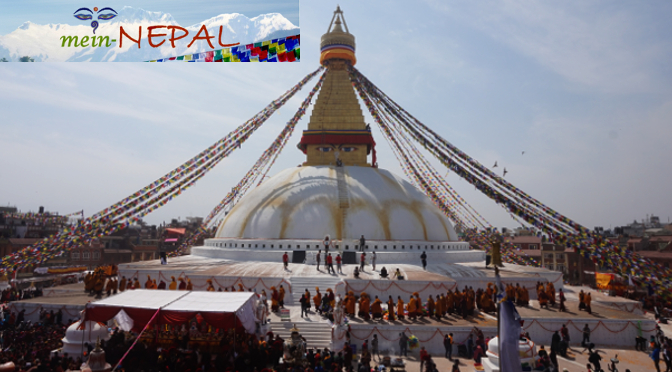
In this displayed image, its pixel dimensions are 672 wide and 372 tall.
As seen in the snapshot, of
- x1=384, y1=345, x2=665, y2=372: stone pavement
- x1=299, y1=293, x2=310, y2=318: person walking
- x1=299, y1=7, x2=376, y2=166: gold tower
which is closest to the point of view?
x1=384, y1=345, x2=665, y2=372: stone pavement

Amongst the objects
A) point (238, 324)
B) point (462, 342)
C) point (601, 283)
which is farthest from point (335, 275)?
point (601, 283)

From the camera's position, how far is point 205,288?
16328 mm

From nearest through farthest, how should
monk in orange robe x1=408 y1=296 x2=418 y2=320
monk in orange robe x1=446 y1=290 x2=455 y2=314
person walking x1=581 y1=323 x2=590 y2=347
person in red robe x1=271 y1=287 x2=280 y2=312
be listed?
person walking x1=581 y1=323 x2=590 y2=347 → monk in orange robe x1=408 y1=296 x2=418 y2=320 → monk in orange robe x1=446 y1=290 x2=455 y2=314 → person in red robe x1=271 y1=287 x2=280 y2=312

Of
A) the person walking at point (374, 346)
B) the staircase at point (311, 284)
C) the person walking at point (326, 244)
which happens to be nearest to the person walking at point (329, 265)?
the staircase at point (311, 284)

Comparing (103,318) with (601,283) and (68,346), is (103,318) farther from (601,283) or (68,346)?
(601,283)

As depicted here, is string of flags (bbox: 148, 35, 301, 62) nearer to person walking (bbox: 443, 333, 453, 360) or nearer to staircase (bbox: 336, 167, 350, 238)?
staircase (bbox: 336, 167, 350, 238)

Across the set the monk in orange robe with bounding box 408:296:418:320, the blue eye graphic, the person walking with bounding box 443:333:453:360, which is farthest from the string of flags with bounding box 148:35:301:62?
the person walking with bounding box 443:333:453:360

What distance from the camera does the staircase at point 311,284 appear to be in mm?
16089

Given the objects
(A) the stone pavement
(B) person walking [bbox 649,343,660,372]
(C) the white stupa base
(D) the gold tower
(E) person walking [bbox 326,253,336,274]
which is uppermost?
(D) the gold tower

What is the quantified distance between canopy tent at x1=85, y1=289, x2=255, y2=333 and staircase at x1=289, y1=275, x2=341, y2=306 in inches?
199

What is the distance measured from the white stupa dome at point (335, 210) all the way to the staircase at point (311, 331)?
25.5 feet

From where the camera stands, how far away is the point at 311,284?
16.5 meters

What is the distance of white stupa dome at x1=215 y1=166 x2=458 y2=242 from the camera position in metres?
21.1

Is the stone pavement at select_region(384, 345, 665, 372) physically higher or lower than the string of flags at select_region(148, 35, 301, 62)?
lower
